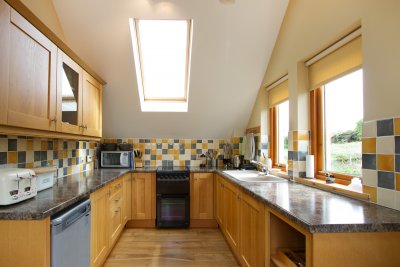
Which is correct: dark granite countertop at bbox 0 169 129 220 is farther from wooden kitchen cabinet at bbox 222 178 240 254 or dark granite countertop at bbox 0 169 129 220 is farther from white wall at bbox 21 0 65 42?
white wall at bbox 21 0 65 42

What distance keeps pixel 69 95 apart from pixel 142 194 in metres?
1.79

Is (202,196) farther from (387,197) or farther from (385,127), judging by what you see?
(385,127)

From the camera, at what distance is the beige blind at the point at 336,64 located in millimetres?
1629

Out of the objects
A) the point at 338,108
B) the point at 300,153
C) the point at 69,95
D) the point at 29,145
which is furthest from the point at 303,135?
the point at 29,145

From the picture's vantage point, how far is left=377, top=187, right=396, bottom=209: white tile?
126cm

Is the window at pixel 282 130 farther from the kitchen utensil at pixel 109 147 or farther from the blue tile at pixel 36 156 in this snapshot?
the blue tile at pixel 36 156

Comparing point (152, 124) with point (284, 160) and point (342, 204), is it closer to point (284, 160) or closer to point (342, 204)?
point (284, 160)

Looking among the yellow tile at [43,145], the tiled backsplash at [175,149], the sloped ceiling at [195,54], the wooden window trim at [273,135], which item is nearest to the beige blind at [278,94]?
the wooden window trim at [273,135]

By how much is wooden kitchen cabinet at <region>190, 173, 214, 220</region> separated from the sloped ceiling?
805mm

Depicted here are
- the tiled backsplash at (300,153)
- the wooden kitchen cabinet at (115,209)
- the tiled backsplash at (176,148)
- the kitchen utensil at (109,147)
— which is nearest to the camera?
the tiled backsplash at (300,153)

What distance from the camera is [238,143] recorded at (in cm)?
388

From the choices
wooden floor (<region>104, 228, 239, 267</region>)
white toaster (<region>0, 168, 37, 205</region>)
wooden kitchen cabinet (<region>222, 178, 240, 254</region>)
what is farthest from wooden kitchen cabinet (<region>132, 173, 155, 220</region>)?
white toaster (<region>0, 168, 37, 205</region>)

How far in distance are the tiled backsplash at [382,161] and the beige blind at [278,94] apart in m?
1.26

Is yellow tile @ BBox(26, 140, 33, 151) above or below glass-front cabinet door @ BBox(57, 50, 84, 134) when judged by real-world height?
below
